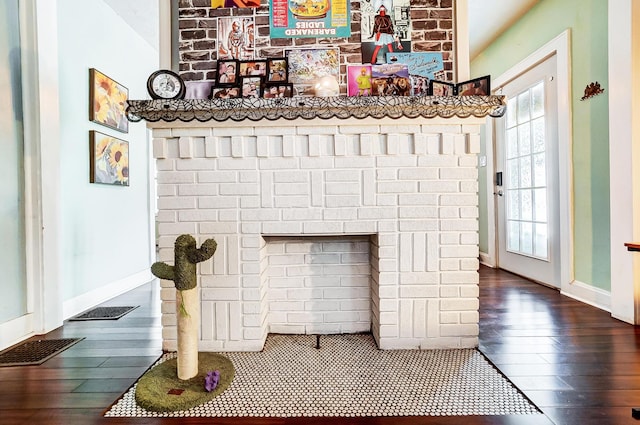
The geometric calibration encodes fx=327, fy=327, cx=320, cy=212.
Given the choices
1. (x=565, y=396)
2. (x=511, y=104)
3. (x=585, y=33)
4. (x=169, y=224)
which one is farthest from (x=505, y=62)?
(x=169, y=224)

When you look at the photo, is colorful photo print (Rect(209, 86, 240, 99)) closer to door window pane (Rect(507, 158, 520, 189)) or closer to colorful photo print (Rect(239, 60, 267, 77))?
colorful photo print (Rect(239, 60, 267, 77))

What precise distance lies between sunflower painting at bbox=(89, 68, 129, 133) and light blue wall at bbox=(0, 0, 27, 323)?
0.63 metres

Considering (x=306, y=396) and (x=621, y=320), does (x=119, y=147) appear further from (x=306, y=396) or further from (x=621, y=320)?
(x=621, y=320)

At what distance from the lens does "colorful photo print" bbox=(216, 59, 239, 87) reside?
1.88m

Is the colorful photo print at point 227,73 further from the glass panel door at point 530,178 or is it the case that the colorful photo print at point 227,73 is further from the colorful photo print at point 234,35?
the glass panel door at point 530,178

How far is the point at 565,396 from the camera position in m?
1.29

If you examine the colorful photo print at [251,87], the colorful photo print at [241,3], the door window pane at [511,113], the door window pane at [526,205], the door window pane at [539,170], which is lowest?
the door window pane at [526,205]

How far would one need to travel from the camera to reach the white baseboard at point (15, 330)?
1846 mm

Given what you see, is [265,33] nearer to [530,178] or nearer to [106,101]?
[106,101]

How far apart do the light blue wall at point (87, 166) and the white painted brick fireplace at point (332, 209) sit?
1.26 m

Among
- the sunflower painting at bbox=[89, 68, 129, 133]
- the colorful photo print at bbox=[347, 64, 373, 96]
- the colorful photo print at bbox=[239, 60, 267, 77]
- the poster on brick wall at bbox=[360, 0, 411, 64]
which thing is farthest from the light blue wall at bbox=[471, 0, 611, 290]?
the sunflower painting at bbox=[89, 68, 129, 133]

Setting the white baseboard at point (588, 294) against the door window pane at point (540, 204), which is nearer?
the white baseboard at point (588, 294)

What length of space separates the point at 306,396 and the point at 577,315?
6.52 ft

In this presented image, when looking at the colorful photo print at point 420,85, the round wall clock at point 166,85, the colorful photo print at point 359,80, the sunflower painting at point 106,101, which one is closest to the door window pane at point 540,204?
the colorful photo print at point 420,85
